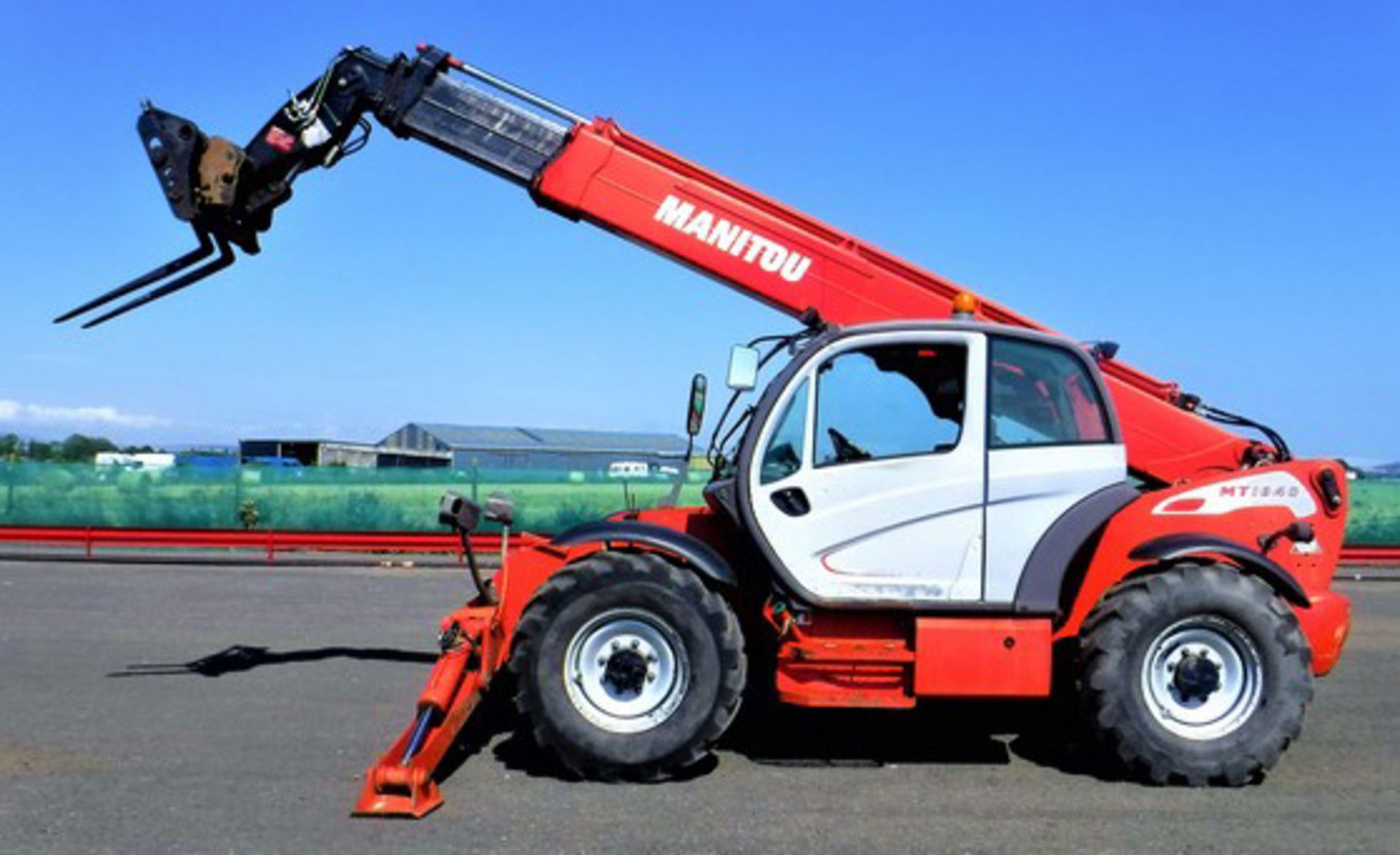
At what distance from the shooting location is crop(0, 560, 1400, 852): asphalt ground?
5.70 meters

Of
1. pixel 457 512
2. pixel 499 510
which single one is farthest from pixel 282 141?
pixel 499 510

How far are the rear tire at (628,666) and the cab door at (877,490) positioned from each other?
23.1 inches

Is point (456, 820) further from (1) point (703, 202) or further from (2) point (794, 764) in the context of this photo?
(1) point (703, 202)

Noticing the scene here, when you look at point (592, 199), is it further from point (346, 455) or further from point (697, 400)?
point (346, 455)

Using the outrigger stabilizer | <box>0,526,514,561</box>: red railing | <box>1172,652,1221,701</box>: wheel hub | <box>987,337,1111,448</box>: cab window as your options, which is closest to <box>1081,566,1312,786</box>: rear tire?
<box>1172,652,1221,701</box>: wheel hub

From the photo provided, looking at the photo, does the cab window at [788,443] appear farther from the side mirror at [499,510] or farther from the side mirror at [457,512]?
the side mirror at [457,512]

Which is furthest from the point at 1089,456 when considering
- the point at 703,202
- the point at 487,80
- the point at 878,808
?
the point at 487,80

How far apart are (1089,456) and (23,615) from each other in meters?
11.2

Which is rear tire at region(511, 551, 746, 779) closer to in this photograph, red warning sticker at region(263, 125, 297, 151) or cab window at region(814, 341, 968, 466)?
cab window at region(814, 341, 968, 466)

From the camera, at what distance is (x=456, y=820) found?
598cm

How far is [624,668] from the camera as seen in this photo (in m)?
6.82

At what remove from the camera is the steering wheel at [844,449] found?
7016 millimetres

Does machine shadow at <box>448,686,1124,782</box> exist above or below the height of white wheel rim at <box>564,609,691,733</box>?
below

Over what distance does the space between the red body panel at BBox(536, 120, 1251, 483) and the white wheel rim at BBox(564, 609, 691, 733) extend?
2.36 m
